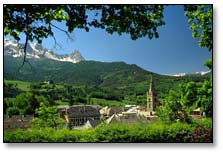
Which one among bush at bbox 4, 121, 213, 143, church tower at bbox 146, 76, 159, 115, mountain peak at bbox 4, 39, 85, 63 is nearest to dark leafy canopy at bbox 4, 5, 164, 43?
mountain peak at bbox 4, 39, 85, 63

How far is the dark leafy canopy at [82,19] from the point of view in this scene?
7328 mm

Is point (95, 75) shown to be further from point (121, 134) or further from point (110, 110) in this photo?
point (121, 134)

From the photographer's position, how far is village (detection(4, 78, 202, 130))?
7.36 meters

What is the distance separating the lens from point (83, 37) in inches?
292

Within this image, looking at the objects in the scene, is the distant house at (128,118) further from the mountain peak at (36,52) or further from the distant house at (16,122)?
the distant house at (16,122)

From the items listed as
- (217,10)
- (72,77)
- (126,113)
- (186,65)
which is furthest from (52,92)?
(217,10)

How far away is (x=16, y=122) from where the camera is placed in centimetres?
734

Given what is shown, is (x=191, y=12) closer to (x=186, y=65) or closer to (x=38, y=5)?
(x=186, y=65)

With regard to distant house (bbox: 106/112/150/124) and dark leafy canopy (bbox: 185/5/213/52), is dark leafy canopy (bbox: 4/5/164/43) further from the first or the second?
distant house (bbox: 106/112/150/124)

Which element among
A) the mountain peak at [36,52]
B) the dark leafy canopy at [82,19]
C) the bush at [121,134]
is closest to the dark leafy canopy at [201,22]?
the dark leafy canopy at [82,19]

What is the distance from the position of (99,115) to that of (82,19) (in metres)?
1.00

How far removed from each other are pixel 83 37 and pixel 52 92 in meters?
0.65

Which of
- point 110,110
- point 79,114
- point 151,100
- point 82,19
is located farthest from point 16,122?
point 151,100

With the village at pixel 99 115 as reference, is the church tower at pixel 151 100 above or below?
above
